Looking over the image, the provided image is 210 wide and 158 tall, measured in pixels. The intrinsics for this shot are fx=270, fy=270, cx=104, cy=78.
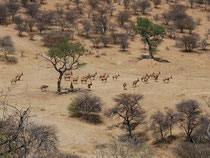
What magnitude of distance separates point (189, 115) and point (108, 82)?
1418cm

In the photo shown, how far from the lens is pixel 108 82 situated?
32656mm

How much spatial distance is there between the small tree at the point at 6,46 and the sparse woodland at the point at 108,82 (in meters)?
0.17

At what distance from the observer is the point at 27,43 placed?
49.4 meters

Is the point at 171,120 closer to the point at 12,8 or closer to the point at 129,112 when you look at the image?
the point at 129,112

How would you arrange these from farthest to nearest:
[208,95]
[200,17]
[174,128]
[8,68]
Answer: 1. [200,17]
2. [8,68]
3. [208,95]
4. [174,128]

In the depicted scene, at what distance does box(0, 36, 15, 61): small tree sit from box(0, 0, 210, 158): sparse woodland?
6.5 inches

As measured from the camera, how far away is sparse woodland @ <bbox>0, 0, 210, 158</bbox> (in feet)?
47.6

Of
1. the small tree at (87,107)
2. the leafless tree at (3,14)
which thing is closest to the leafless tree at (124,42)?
the leafless tree at (3,14)

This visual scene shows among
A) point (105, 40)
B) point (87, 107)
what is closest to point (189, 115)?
point (87, 107)

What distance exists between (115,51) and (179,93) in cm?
2552

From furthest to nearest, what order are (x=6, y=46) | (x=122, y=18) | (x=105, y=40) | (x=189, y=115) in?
1. (x=122, y=18)
2. (x=105, y=40)
3. (x=6, y=46)
4. (x=189, y=115)

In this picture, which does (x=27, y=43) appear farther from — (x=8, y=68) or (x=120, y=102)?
(x=120, y=102)

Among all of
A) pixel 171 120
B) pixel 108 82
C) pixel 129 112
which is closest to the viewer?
pixel 171 120

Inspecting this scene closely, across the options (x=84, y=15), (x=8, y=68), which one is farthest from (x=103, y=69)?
(x=84, y=15)
